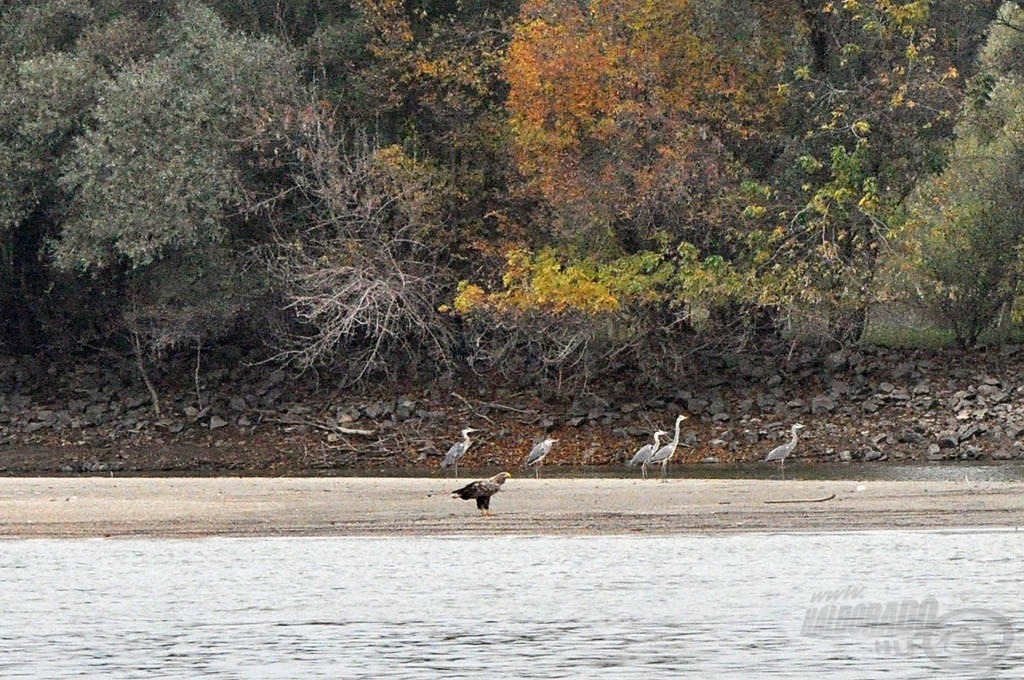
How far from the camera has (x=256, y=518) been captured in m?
21.5

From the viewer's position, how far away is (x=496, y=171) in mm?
37062

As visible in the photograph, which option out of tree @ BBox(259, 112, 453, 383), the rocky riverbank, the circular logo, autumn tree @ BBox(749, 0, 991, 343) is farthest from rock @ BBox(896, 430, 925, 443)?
the circular logo

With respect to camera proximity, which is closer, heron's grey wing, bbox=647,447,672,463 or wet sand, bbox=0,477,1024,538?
wet sand, bbox=0,477,1024,538

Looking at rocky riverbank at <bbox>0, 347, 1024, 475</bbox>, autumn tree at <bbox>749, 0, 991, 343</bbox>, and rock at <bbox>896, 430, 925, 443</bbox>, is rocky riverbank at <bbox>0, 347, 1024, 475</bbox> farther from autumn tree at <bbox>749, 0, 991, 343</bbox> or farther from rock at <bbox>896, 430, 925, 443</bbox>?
autumn tree at <bbox>749, 0, 991, 343</bbox>

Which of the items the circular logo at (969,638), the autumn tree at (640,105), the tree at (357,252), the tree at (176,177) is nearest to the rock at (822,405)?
the autumn tree at (640,105)

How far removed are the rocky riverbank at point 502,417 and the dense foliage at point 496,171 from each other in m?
0.73

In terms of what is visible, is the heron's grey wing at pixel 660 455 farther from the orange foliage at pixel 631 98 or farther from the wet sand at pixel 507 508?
the orange foliage at pixel 631 98

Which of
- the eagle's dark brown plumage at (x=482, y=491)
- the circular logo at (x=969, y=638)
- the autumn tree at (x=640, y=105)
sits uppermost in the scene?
the autumn tree at (x=640, y=105)

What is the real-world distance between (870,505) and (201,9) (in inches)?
744

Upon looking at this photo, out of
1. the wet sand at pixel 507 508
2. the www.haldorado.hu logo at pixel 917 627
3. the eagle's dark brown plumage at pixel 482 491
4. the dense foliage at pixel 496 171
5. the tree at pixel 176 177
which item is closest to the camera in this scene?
the www.haldorado.hu logo at pixel 917 627

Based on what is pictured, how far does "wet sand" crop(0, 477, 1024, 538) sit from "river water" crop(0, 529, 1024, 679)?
2.24 ft

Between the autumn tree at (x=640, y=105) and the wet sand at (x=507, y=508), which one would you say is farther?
the autumn tree at (x=640, y=105)

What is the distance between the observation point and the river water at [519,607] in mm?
14086

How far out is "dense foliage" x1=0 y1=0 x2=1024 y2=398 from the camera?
113 feet
